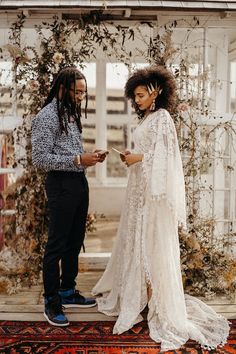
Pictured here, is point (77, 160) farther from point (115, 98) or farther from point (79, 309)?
point (115, 98)

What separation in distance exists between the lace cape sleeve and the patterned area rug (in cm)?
90

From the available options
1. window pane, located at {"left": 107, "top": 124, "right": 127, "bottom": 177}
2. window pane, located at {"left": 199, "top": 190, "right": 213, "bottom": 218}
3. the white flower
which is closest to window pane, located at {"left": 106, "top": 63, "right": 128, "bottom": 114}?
window pane, located at {"left": 107, "top": 124, "right": 127, "bottom": 177}

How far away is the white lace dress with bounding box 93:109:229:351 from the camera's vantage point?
350cm

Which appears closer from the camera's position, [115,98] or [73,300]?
[73,300]

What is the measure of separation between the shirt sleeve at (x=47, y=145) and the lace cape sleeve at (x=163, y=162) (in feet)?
1.90

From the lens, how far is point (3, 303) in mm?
4137

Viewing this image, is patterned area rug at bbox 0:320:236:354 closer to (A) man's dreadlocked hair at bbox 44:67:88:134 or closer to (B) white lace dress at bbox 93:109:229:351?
(B) white lace dress at bbox 93:109:229:351

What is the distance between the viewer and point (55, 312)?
371 centimetres

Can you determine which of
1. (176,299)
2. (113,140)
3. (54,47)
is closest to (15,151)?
(54,47)

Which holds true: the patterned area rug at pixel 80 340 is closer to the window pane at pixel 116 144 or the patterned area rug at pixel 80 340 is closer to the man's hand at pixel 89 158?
the man's hand at pixel 89 158

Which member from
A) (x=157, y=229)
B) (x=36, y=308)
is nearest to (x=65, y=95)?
(x=157, y=229)

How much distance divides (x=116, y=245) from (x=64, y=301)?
618 millimetres

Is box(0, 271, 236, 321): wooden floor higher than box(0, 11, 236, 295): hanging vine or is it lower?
lower

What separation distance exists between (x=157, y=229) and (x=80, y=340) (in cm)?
93
